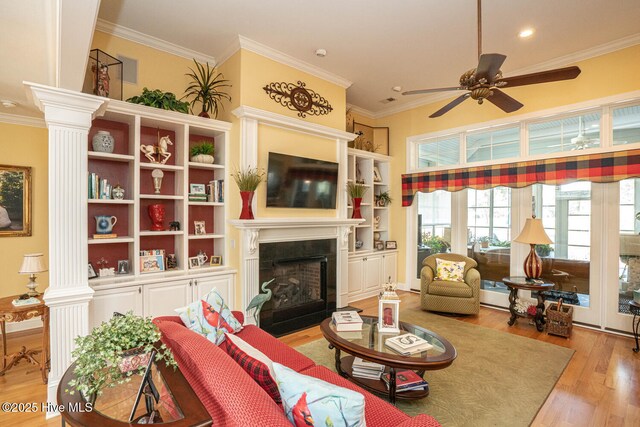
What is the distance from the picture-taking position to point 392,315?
2723mm

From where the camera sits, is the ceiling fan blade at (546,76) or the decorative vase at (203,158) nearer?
the ceiling fan blade at (546,76)

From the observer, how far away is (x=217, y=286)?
11.7 ft

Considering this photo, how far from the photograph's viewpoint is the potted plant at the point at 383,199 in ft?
19.2

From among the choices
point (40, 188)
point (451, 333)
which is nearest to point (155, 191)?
point (40, 188)

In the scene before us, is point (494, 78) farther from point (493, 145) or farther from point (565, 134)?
point (493, 145)

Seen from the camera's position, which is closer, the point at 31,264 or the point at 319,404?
the point at 319,404

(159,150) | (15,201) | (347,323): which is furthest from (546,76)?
(15,201)

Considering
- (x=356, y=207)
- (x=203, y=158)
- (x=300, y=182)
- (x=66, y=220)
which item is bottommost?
(x=66, y=220)

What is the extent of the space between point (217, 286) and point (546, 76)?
11.7 feet

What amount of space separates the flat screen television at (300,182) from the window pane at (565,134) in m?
2.79

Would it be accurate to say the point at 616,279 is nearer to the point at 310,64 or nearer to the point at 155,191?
the point at 310,64

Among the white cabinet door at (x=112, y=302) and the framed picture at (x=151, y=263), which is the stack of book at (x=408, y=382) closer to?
the white cabinet door at (x=112, y=302)

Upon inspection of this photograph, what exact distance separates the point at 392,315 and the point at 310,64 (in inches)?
129

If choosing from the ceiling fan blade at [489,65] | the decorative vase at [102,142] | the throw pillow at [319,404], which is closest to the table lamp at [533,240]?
the ceiling fan blade at [489,65]
